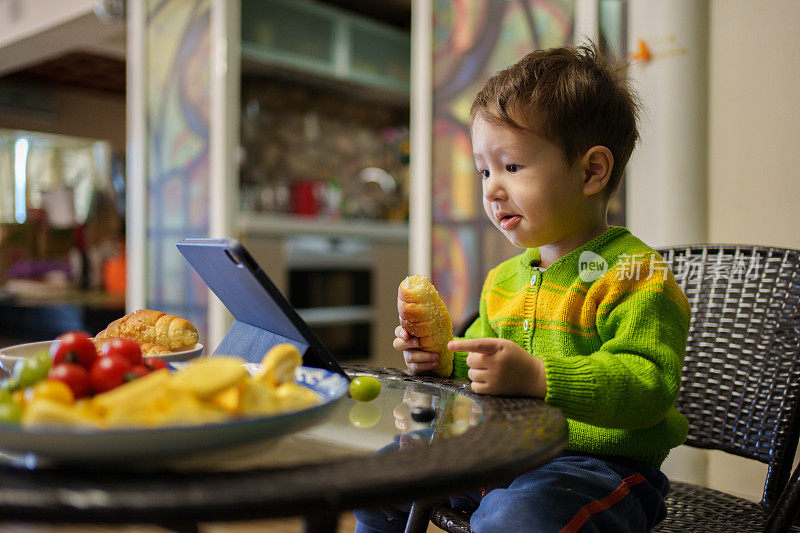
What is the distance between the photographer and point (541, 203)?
1.00 meters

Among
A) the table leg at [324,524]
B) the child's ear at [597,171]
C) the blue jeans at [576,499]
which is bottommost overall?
the blue jeans at [576,499]

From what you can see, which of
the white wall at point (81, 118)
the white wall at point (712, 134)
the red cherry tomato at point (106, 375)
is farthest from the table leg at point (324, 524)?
the white wall at point (81, 118)

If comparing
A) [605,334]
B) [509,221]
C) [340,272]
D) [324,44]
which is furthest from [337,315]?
[605,334]

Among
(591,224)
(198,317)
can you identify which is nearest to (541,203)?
(591,224)

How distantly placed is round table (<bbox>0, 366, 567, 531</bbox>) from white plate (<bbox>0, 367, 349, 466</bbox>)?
0.05 feet

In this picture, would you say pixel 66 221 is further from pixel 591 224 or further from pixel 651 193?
pixel 591 224

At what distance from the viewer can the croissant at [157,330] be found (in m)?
0.92

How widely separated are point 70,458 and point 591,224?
82 centimetres

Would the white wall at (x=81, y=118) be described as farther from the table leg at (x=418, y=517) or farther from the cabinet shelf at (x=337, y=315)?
the table leg at (x=418, y=517)

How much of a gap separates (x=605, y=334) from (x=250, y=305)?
47 cm

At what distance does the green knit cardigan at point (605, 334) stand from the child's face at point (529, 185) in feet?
0.20

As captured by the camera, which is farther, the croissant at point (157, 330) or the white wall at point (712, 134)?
the white wall at point (712, 134)

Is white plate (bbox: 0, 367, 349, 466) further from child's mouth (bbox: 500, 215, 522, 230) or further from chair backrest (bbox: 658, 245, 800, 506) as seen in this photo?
chair backrest (bbox: 658, 245, 800, 506)

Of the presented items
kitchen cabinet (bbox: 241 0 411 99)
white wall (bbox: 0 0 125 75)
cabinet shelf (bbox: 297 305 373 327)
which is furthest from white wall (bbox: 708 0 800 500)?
white wall (bbox: 0 0 125 75)
